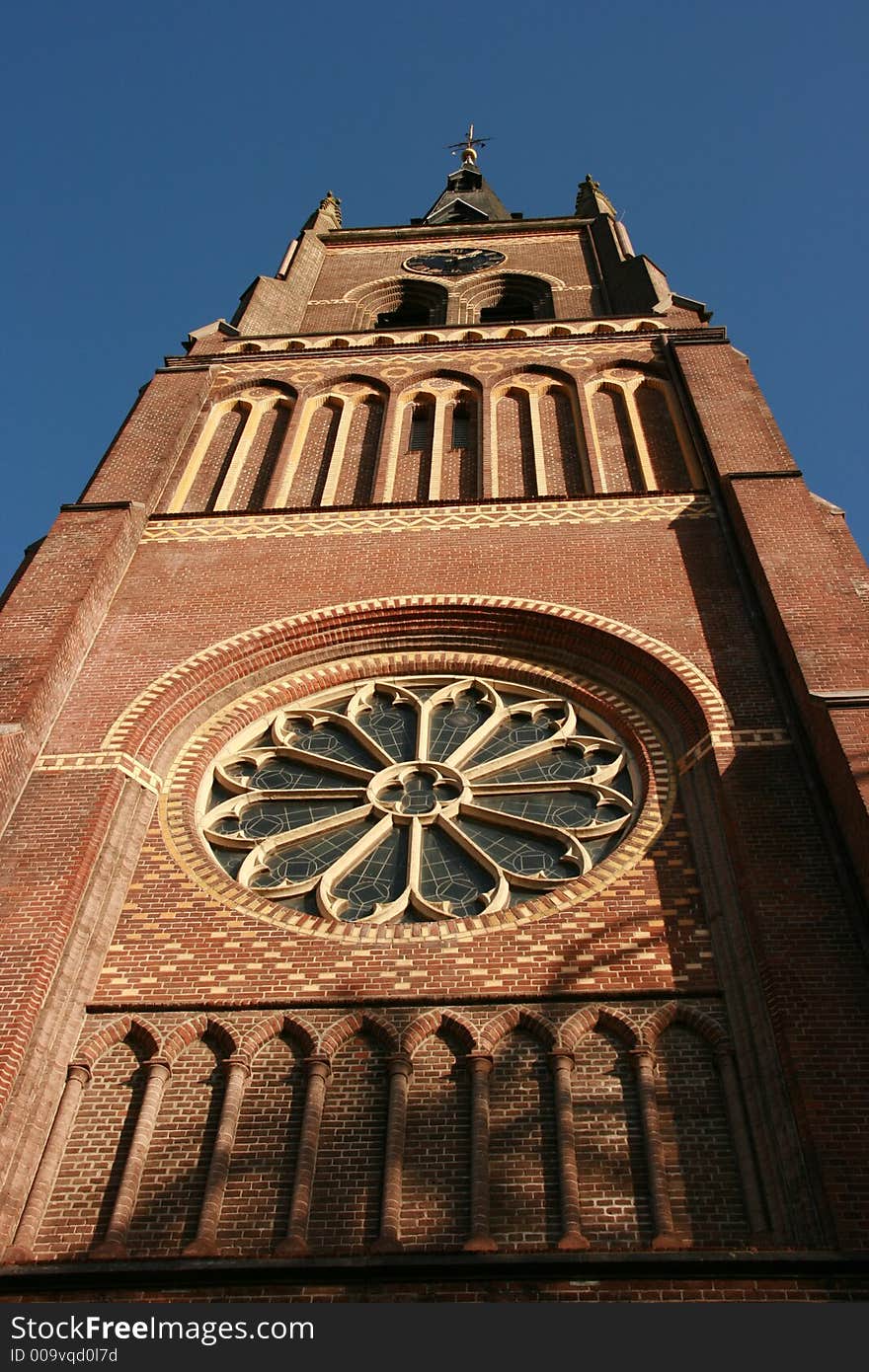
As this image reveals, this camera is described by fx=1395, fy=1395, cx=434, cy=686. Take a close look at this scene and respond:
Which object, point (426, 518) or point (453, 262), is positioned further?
point (453, 262)

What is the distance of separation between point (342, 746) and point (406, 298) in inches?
611

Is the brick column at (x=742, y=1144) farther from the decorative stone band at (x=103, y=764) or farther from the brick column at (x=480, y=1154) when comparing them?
the decorative stone band at (x=103, y=764)

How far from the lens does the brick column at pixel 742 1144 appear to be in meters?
6.82

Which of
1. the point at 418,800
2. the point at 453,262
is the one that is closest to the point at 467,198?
the point at 453,262

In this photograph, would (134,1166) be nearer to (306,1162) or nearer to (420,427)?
(306,1162)

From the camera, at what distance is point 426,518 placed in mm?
13961

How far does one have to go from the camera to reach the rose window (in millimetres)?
9531

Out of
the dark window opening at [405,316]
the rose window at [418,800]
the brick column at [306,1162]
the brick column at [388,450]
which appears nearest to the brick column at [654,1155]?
the brick column at [306,1162]

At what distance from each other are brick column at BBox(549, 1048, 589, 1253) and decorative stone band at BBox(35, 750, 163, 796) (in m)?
4.05

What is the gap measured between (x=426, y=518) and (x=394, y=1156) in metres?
7.88

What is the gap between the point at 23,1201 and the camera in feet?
23.7

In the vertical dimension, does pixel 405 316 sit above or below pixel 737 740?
above

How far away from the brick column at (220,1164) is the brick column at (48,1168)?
83cm

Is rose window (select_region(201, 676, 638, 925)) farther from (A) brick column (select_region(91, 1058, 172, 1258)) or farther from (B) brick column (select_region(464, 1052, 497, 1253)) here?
(A) brick column (select_region(91, 1058, 172, 1258))
